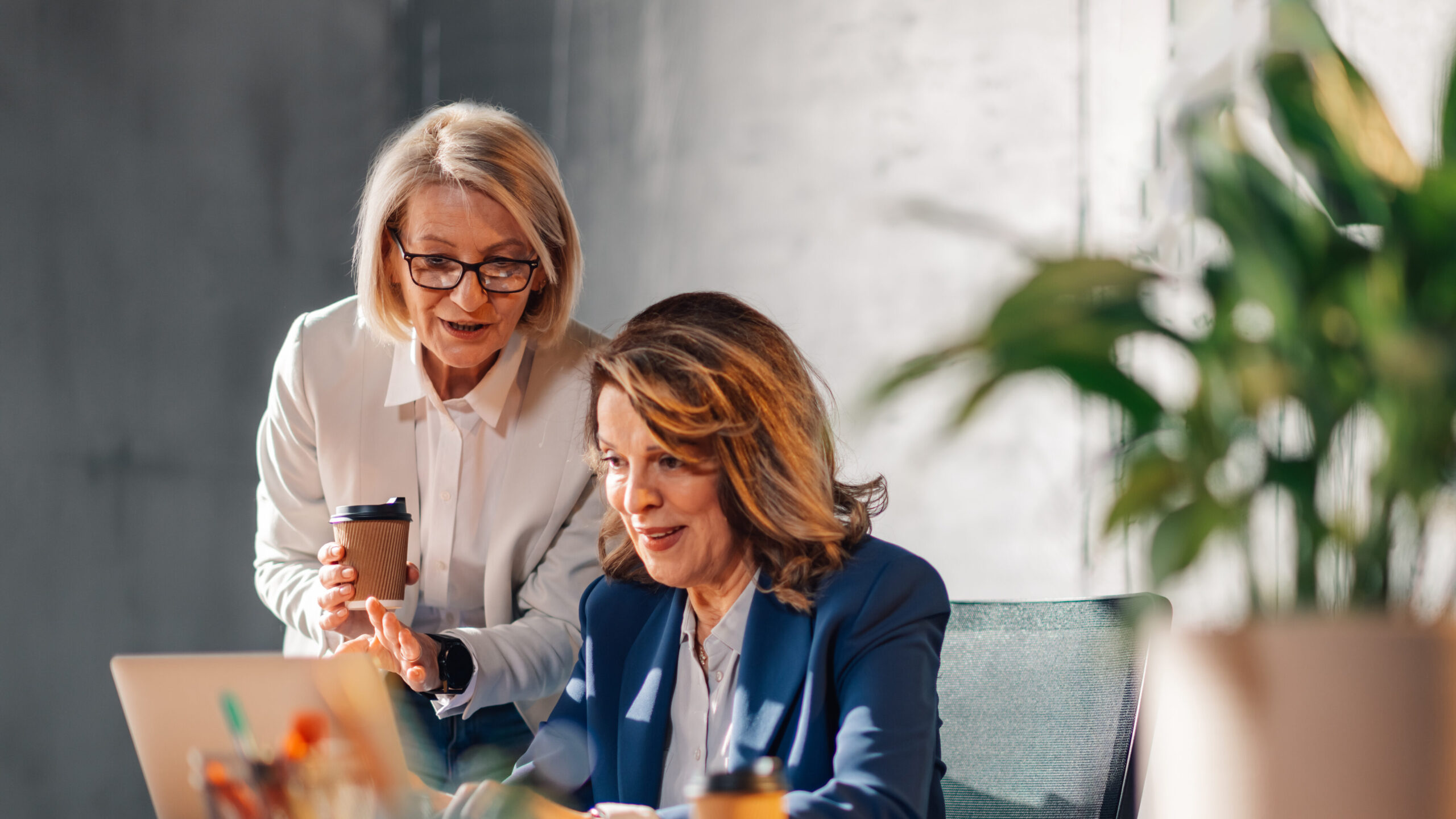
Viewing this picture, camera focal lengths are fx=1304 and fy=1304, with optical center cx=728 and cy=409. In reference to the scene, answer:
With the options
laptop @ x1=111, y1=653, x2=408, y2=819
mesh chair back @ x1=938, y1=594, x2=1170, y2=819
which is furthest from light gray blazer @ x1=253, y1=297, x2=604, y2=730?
laptop @ x1=111, y1=653, x2=408, y2=819

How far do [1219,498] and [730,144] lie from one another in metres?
2.79

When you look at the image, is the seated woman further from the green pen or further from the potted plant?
the potted plant

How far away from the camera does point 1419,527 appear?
2.60 feet

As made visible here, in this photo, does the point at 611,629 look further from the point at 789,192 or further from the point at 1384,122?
the point at 789,192

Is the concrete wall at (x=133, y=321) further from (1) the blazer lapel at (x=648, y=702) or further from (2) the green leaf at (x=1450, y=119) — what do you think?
(2) the green leaf at (x=1450, y=119)

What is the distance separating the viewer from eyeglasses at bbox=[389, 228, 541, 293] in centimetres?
202

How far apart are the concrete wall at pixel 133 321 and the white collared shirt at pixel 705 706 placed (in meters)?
1.91

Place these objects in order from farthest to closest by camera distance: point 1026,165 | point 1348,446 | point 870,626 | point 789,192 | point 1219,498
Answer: point 789,192 < point 1026,165 < point 870,626 < point 1348,446 < point 1219,498

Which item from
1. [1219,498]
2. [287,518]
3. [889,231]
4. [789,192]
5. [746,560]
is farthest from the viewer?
[789,192]

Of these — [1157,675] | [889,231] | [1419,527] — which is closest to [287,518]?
[889,231]

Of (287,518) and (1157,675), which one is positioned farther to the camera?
(287,518)

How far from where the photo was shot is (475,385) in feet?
7.19

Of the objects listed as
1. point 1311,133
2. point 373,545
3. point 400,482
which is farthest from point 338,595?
point 1311,133

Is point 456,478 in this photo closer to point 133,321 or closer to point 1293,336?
point 133,321
